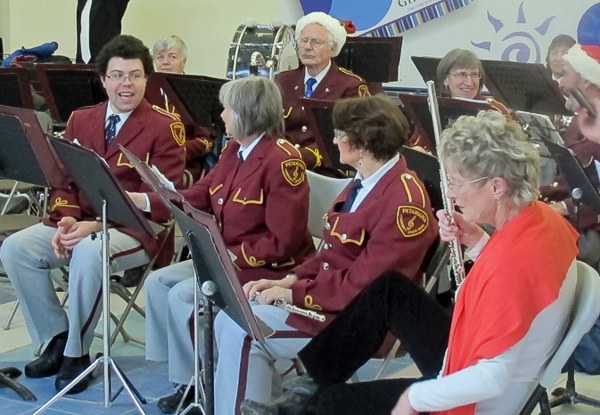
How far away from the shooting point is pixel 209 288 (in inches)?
96.3

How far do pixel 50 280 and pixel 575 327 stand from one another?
2.17 metres

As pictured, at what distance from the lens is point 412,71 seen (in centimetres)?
642

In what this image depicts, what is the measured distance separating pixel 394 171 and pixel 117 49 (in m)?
1.49

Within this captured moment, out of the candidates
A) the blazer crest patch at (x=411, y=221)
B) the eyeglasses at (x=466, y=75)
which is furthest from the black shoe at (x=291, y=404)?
the eyeglasses at (x=466, y=75)

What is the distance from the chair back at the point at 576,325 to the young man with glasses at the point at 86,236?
6.12ft

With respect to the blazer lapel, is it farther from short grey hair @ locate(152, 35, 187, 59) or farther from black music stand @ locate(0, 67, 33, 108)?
short grey hair @ locate(152, 35, 187, 59)

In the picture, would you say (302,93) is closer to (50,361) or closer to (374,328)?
(50,361)

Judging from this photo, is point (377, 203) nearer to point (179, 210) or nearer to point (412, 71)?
point (179, 210)

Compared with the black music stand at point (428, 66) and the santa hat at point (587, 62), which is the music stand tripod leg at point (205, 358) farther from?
the black music stand at point (428, 66)

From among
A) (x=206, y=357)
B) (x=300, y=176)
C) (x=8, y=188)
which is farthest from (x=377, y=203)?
(x=8, y=188)

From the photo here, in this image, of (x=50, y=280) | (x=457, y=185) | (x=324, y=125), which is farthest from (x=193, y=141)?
(x=457, y=185)

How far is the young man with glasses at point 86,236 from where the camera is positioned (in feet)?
11.0

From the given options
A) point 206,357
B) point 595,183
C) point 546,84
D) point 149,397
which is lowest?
point 149,397

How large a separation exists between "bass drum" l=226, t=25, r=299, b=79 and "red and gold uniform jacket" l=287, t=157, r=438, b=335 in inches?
102
